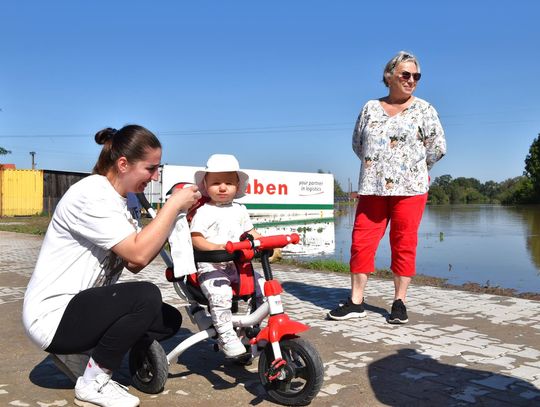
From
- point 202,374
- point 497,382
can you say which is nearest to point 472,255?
point 497,382

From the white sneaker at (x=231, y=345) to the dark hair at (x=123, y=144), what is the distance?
3.76 feet

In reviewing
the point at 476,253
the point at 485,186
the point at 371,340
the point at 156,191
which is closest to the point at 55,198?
the point at 156,191

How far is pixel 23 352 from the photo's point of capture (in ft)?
13.6

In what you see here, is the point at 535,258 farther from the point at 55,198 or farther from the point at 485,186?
the point at 485,186

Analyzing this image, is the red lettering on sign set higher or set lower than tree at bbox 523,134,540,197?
lower

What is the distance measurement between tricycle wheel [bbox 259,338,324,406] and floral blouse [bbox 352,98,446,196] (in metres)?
2.42

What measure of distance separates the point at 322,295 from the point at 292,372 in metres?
3.50

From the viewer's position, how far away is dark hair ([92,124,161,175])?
2949 millimetres

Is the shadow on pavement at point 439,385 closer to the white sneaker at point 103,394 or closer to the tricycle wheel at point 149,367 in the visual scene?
the tricycle wheel at point 149,367

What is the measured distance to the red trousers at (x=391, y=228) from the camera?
5.10m

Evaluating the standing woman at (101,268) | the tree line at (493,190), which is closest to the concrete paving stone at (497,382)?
the standing woman at (101,268)

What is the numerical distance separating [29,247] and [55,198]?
24.9 m

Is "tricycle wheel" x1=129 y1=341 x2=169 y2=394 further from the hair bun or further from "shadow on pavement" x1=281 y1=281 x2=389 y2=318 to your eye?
"shadow on pavement" x1=281 y1=281 x2=389 y2=318

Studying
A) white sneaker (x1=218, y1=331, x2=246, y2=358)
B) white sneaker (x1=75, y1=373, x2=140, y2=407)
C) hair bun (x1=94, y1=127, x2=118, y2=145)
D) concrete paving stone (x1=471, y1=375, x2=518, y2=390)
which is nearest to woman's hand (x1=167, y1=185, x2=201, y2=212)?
hair bun (x1=94, y1=127, x2=118, y2=145)
